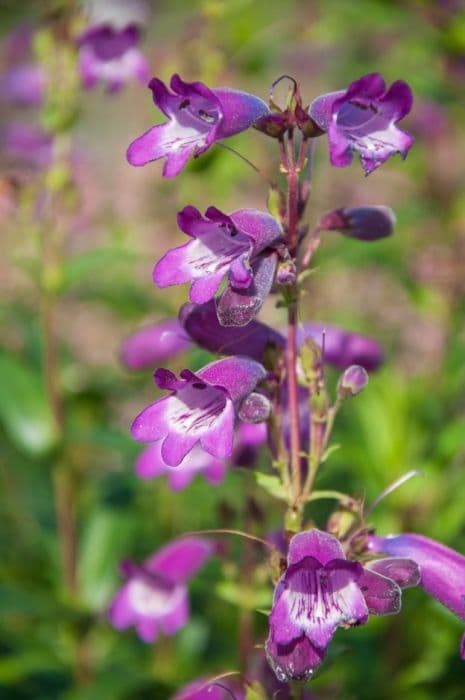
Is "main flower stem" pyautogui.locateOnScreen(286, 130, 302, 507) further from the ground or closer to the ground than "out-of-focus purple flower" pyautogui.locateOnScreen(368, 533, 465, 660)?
further from the ground

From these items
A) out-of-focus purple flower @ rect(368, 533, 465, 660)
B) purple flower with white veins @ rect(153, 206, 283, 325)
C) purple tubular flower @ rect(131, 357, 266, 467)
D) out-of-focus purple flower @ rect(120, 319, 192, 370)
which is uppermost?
purple flower with white veins @ rect(153, 206, 283, 325)

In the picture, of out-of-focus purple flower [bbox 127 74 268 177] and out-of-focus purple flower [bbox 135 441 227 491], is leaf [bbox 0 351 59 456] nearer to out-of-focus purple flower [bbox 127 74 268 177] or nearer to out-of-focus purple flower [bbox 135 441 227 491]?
out-of-focus purple flower [bbox 135 441 227 491]

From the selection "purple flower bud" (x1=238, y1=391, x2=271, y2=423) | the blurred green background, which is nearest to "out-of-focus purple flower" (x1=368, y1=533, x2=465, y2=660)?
"purple flower bud" (x1=238, y1=391, x2=271, y2=423)

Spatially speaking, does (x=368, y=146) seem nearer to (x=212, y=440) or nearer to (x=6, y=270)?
(x=212, y=440)

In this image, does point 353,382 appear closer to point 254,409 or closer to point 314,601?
point 254,409

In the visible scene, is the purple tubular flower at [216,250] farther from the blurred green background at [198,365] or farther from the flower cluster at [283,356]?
the blurred green background at [198,365]

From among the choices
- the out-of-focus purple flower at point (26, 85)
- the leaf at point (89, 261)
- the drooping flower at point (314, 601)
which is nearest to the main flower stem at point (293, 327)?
the drooping flower at point (314, 601)
